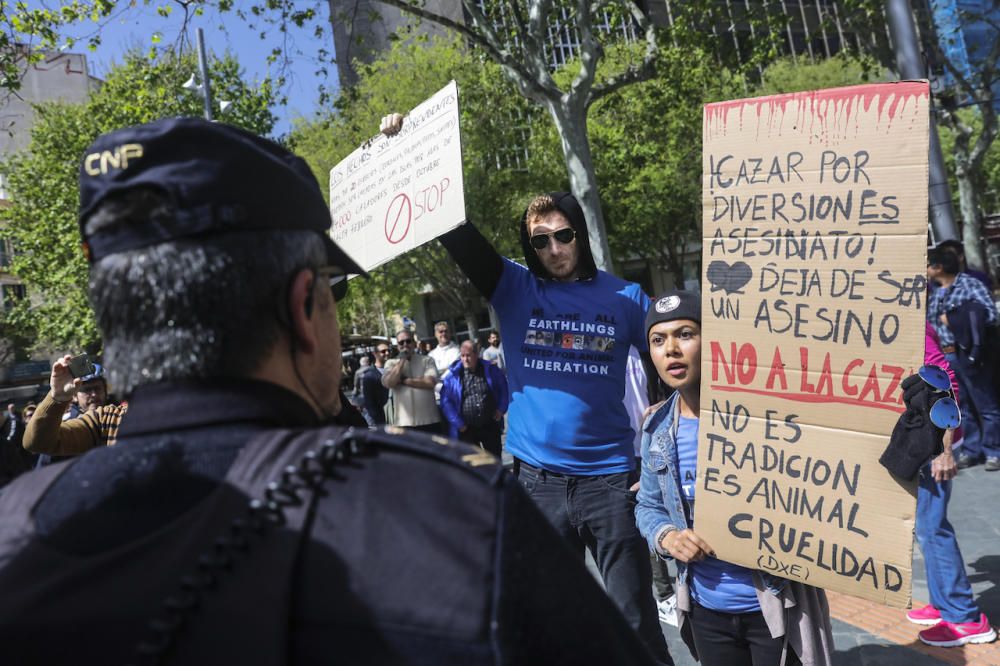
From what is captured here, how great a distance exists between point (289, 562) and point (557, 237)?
8.74ft

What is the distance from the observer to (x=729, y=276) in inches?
100

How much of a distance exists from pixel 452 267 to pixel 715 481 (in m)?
22.8

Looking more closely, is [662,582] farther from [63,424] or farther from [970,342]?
[970,342]

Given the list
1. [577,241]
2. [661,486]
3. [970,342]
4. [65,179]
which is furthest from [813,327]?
[65,179]

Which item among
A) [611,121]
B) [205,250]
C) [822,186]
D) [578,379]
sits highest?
[611,121]

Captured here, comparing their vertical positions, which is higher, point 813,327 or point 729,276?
point 729,276

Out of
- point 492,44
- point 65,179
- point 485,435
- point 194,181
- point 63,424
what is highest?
point 65,179

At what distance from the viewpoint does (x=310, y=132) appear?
79.7 feet

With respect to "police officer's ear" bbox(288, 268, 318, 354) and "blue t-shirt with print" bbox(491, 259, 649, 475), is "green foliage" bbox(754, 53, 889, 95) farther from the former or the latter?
"police officer's ear" bbox(288, 268, 318, 354)

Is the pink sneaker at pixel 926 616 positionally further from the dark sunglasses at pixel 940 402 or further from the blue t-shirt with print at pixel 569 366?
the dark sunglasses at pixel 940 402

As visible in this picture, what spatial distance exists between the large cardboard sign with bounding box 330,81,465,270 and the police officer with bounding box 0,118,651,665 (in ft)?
7.06

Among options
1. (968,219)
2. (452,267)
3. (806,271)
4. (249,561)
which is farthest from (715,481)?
(452,267)

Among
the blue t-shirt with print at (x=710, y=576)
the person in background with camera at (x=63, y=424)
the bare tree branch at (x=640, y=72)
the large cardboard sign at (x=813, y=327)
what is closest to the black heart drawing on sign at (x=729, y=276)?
the large cardboard sign at (x=813, y=327)

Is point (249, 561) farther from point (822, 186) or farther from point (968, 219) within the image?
point (968, 219)
